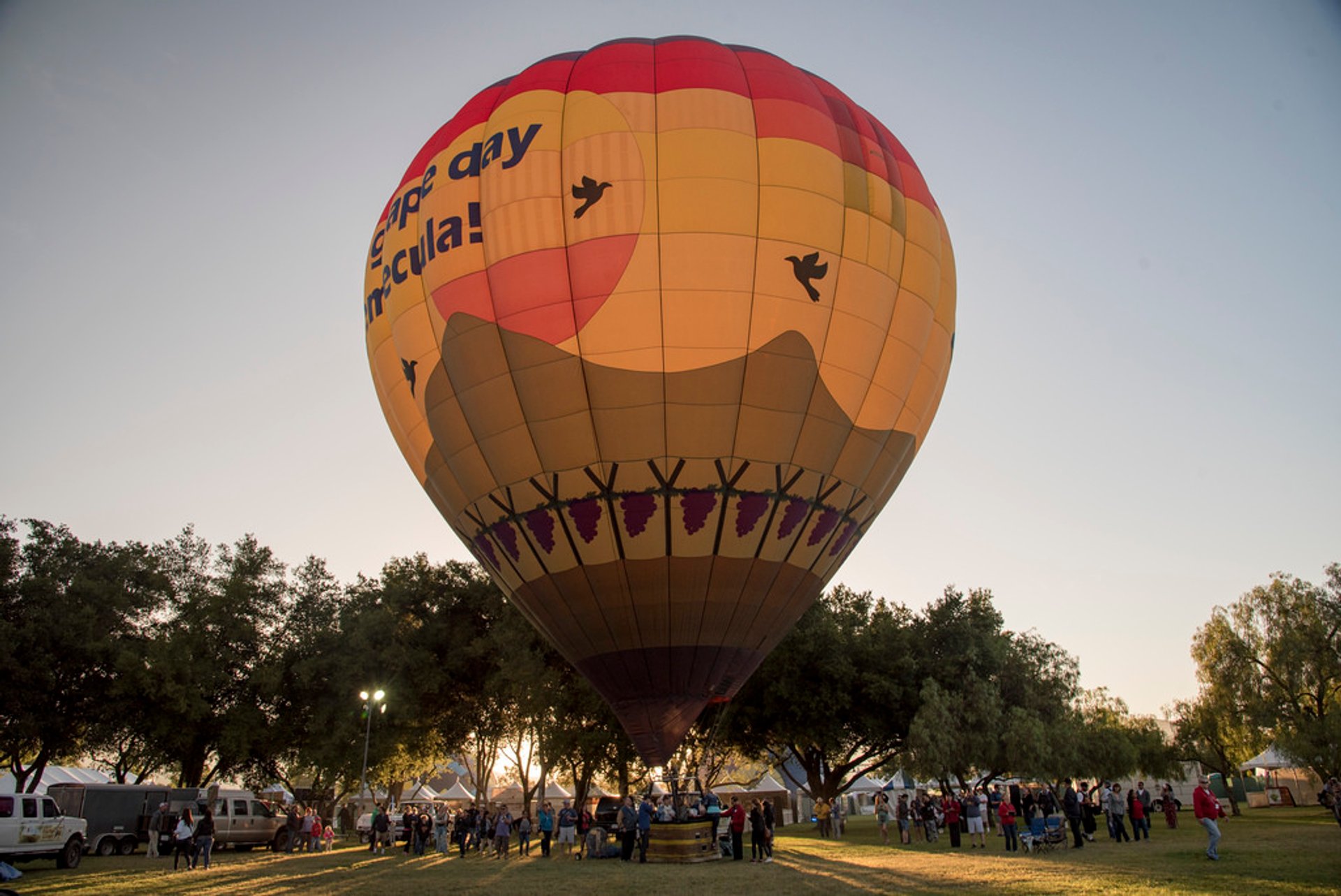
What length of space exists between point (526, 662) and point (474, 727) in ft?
21.4

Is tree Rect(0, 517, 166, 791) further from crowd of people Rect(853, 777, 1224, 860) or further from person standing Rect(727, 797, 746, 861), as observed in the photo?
crowd of people Rect(853, 777, 1224, 860)

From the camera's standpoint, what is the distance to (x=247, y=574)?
1222 inches

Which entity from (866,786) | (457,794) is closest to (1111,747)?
(866,786)

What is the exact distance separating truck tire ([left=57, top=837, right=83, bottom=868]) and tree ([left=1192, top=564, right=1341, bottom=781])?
33506 mm

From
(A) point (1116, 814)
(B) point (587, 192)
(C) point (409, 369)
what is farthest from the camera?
(A) point (1116, 814)

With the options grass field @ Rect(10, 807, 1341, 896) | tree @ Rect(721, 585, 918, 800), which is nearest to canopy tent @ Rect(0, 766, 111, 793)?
grass field @ Rect(10, 807, 1341, 896)

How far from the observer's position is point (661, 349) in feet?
42.5

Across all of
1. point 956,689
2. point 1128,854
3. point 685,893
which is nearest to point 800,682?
point 956,689

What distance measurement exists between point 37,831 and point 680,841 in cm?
1285

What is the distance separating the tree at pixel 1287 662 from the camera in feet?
95.3

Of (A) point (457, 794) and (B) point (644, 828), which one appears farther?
(A) point (457, 794)

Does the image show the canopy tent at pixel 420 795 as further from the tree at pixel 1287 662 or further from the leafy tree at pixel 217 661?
the tree at pixel 1287 662

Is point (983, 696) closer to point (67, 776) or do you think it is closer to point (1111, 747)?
point (1111, 747)

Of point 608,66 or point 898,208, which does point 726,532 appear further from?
point 608,66
